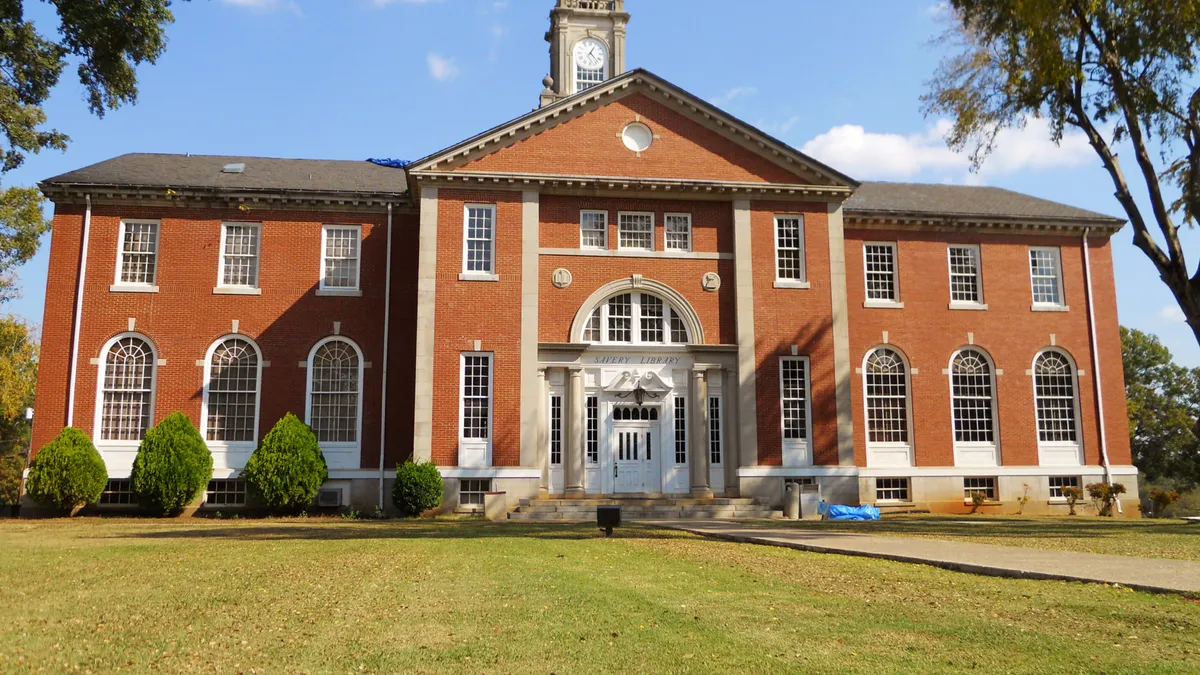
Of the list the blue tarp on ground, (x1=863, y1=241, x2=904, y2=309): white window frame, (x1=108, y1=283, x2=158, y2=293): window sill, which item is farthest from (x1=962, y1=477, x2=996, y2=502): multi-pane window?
(x1=108, y1=283, x2=158, y2=293): window sill

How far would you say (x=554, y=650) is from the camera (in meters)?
7.04

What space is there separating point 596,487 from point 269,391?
9.44 meters

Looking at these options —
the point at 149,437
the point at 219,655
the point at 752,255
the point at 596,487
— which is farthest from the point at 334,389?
the point at 219,655

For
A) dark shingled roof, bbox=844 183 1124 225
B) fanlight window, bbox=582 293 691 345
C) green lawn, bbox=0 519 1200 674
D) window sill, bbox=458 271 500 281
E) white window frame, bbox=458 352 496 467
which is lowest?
green lawn, bbox=0 519 1200 674

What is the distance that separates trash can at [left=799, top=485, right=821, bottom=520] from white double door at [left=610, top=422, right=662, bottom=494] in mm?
3828

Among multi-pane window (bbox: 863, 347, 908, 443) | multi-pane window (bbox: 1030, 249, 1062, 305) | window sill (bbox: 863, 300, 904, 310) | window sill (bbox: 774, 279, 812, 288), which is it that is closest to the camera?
window sill (bbox: 774, 279, 812, 288)

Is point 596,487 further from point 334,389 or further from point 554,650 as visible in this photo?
point 554,650

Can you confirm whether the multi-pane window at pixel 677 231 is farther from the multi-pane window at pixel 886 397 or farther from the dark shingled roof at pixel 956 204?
the multi-pane window at pixel 886 397

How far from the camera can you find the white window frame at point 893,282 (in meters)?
29.0

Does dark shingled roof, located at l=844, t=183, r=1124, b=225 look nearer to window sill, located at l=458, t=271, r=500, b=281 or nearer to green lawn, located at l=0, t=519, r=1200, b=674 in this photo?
window sill, located at l=458, t=271, r=500, b=281

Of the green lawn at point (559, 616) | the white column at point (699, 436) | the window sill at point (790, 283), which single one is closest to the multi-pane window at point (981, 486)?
the window sill at point (790, 283)

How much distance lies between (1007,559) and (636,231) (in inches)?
635

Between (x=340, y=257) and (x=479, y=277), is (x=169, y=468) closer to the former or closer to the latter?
(x=340, y=257)

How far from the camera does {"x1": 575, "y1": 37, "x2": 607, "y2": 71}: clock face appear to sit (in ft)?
125
